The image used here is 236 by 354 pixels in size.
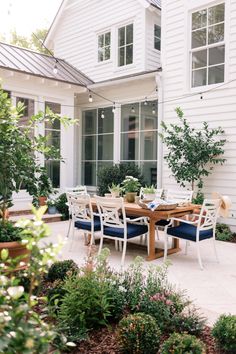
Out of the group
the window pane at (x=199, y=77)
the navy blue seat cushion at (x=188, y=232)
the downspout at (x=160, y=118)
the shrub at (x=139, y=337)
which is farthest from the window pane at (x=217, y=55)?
the shrub at (x=139, y=337)

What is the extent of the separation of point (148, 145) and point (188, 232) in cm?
444

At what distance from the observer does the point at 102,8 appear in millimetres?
10328

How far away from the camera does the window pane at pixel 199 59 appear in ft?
25.2

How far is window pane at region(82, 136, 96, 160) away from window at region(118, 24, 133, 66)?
249cm

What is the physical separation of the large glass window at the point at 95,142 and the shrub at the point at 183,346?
26.3 ft

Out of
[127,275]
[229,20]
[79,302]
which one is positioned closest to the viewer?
[79,302]

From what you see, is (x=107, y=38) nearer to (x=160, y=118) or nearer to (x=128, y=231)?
(x=160, y=118)

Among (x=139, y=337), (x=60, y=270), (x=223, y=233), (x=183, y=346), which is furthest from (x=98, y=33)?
(x=183, y=346)

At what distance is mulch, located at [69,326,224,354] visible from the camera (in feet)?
7.96

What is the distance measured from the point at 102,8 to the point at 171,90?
4.14m

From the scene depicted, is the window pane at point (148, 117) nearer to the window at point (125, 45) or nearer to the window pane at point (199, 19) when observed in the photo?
the window at point (125, 45)

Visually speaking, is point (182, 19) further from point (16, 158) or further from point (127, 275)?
point (127, 275)

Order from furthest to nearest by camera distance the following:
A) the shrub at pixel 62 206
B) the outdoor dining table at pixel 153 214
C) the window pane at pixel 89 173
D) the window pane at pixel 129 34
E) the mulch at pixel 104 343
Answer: the window pane at pixel 89 173, the window pane at pixel 129 34, the shrub at pixel 62 206, the outdoor dining table at pixel 153 214, the mulch at pixel 104 343

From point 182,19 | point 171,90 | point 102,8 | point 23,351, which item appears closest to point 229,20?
point 182,19
